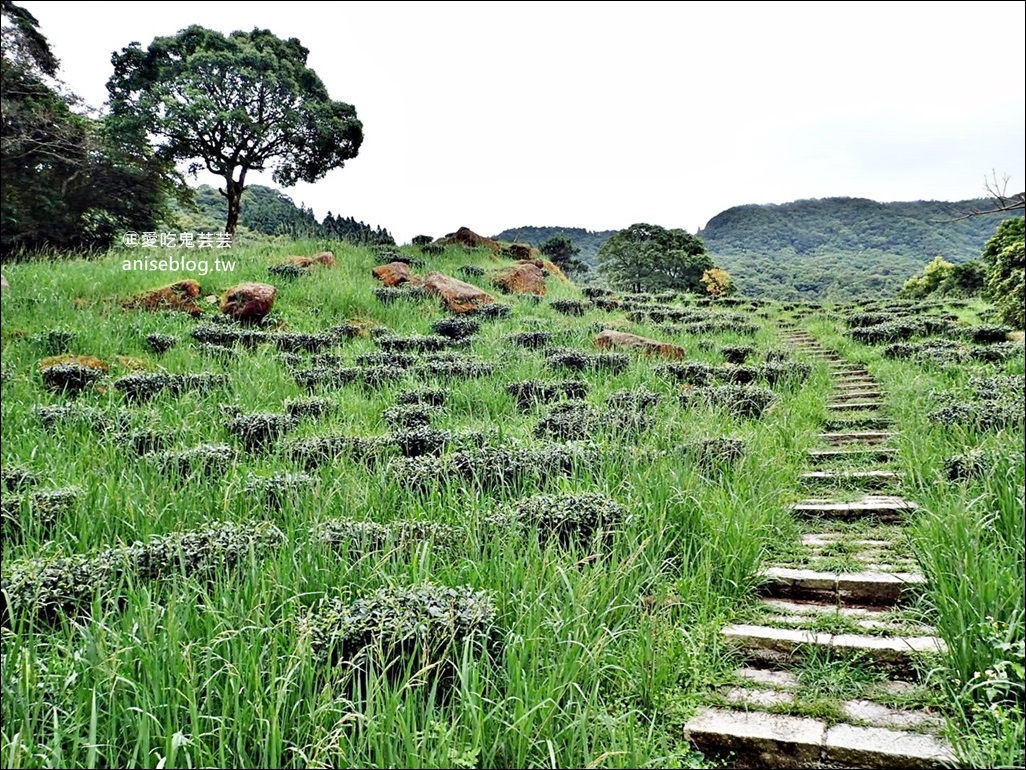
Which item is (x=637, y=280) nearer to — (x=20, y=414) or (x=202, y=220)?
(x=202, y=220)

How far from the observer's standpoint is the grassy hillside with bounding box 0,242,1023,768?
2.17 meters

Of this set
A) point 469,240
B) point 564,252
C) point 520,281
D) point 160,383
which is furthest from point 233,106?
point 564,252

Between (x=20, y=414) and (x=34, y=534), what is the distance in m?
3.04

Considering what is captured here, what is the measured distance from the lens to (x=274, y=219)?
29.1m

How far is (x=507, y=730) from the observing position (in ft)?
7.04

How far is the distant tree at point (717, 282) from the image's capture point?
42947 millimetres

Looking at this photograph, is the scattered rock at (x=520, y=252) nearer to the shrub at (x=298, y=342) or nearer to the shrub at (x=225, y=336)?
the shrub at (x=298, y=342)

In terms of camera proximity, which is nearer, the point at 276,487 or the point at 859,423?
the point at 276,487

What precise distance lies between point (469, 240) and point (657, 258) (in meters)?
29.4

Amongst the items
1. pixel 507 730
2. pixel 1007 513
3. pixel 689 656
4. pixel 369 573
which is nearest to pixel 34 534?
pixel 369 573

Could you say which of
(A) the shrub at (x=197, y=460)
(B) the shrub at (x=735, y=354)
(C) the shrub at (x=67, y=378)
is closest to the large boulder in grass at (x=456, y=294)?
(B) the shrub at (x=735, y=354)

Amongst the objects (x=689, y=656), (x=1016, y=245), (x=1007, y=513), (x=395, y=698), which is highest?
(x=1016, y=245)

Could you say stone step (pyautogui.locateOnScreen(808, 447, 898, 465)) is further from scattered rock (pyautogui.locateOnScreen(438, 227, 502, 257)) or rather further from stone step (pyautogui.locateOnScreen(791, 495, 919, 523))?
scattered rock (pyautogui.locateOnScreen(438, 227, 502, 257))

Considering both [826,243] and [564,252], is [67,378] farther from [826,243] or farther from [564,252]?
[826,243]
